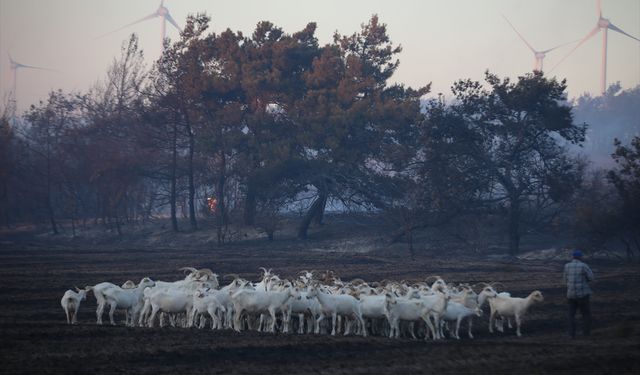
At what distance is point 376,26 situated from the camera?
189ft

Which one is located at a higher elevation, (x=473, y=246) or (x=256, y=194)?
(x=256, y=194)

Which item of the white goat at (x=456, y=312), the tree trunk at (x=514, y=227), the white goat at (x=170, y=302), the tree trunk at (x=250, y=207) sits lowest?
the white goat at (x=456, y=312)

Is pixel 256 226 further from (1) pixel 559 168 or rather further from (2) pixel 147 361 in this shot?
(2) pixel 147 361

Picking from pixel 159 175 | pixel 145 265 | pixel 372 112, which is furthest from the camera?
pixel 159 175

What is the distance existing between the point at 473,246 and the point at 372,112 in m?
12.3

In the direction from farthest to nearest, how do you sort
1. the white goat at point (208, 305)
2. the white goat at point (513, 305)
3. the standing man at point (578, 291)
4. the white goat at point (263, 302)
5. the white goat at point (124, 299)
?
the white goat at point (124, 299) → the white goat at point (208, 305) → the white goat at point (263, 302) → the white goat at point (513, 305) → the standing man at point (578, 291)

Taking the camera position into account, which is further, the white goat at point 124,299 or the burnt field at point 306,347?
the white goat at point 124,299

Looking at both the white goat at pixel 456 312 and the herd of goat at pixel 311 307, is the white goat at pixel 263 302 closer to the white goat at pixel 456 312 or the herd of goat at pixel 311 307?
the herd of goat at pixel 311 307

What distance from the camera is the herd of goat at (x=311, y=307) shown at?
19531 millimetres

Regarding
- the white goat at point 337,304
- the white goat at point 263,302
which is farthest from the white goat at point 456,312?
the white goat at point 263,302

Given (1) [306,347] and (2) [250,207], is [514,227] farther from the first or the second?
(1) [306,347]

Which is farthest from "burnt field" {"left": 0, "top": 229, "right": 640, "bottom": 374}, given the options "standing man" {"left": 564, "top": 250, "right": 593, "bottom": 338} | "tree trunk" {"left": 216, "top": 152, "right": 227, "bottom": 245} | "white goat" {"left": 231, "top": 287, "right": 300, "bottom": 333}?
"tree trunk" {"left": 216, "top": 152, "right": 227, "bottom": 245}

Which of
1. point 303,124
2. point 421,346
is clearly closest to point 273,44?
point 303,124

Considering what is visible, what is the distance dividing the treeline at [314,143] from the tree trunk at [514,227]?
0.09 metres
